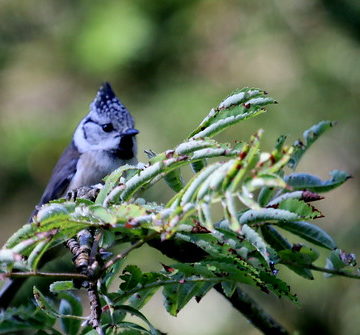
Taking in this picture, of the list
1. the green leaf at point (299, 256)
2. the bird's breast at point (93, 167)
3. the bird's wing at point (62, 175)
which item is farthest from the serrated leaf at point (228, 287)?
the bird's wing at point (62, 175)

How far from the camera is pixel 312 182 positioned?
4.85 ft

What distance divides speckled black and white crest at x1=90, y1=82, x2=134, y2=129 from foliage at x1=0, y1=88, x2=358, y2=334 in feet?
7.28

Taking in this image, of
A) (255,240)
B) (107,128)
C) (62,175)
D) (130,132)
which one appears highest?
(107,128)

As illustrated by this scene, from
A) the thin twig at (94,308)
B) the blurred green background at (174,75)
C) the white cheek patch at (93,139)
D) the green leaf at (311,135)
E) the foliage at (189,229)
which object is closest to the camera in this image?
the foliage at (189,229)

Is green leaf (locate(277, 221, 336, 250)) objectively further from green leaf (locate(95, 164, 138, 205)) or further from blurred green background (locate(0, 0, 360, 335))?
blurred green background (locate(0, 0, 360, 335))

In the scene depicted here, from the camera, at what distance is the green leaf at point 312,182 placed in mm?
1443

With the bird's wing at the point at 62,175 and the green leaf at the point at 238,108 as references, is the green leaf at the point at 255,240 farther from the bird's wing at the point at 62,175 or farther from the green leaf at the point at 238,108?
the bird's wing at the point at 62,175

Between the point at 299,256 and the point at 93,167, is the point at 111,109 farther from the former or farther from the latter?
the point at 299,256

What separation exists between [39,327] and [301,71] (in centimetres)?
260

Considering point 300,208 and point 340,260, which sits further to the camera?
point 340,260

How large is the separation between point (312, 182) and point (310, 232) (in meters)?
0.11

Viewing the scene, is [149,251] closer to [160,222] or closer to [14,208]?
[14,208]

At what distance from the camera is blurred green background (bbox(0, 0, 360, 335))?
11.4 ft

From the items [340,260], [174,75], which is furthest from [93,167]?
[340,260]
